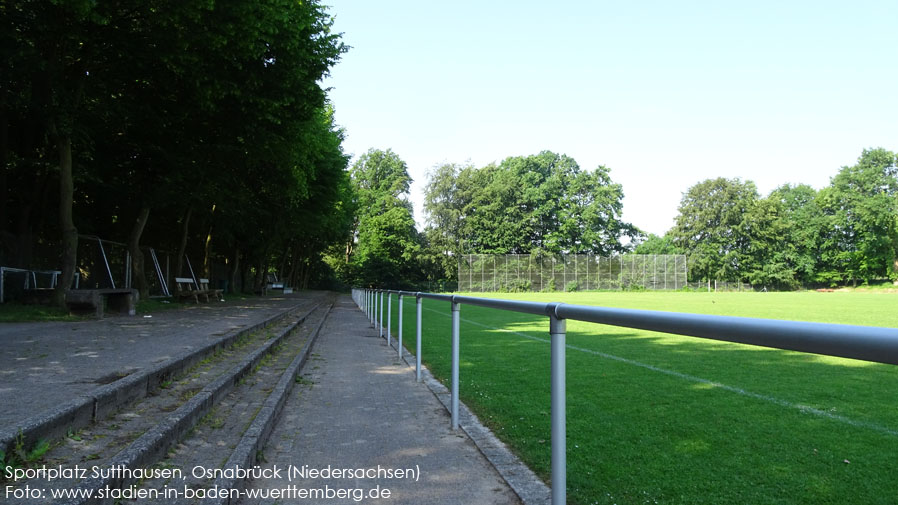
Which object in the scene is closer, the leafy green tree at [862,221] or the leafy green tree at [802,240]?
the leafy green tree at [862,221]

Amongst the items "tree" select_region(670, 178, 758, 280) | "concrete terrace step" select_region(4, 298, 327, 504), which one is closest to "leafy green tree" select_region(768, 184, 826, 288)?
"tree" select_region(670, 178, 758, 280)

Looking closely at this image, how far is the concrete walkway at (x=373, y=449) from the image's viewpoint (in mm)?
3236

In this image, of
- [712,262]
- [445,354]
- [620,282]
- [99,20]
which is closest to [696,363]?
[445,354]

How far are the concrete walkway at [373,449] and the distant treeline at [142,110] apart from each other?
827cm

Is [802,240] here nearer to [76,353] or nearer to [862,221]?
[862,221]

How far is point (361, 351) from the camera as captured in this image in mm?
9961

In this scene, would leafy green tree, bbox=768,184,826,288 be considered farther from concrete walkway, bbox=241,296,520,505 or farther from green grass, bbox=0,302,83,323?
concrete walkway, bbox=241,296,520,505

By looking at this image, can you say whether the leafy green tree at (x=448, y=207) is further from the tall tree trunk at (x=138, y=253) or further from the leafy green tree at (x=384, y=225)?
the tall tree trunk at (x=138, y=253)

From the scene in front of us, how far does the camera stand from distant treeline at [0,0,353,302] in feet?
39.5

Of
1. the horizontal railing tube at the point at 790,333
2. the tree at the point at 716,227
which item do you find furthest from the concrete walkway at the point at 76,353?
the tree at the point at 716,227

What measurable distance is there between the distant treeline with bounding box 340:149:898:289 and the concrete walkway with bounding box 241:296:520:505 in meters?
57.2

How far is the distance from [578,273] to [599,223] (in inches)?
340

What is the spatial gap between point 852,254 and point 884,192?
9.42 meters

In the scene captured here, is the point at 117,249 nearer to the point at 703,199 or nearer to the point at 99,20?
the point at 99,20
